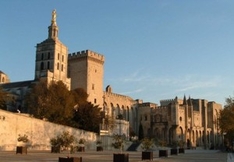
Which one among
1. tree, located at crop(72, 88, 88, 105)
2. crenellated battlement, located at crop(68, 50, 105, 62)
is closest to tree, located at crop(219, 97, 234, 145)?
tree, located at crop(72, 88, 88, 105)

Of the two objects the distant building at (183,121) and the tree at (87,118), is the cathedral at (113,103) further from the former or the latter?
the tree at (87,118)

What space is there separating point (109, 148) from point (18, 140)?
18824mm

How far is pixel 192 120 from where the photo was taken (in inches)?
3189

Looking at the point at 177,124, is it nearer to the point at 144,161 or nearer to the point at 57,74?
the point at 57,74

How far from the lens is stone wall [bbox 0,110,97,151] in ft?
101

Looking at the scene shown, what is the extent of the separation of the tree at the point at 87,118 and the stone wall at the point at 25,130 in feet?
17.7

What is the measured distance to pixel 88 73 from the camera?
64.1 meters

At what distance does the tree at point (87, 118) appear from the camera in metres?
47.5

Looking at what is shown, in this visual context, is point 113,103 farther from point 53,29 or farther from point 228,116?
point 228,116

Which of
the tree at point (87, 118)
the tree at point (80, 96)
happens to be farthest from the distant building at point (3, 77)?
the tree at point (87, 118)

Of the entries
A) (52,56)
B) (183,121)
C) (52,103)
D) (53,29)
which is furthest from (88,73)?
(183,121)

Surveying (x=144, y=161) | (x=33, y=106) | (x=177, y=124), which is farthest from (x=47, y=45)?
(x=144, y=161)

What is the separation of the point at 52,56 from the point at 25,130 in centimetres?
3073

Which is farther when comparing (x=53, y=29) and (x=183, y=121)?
(x=183, y=121)
